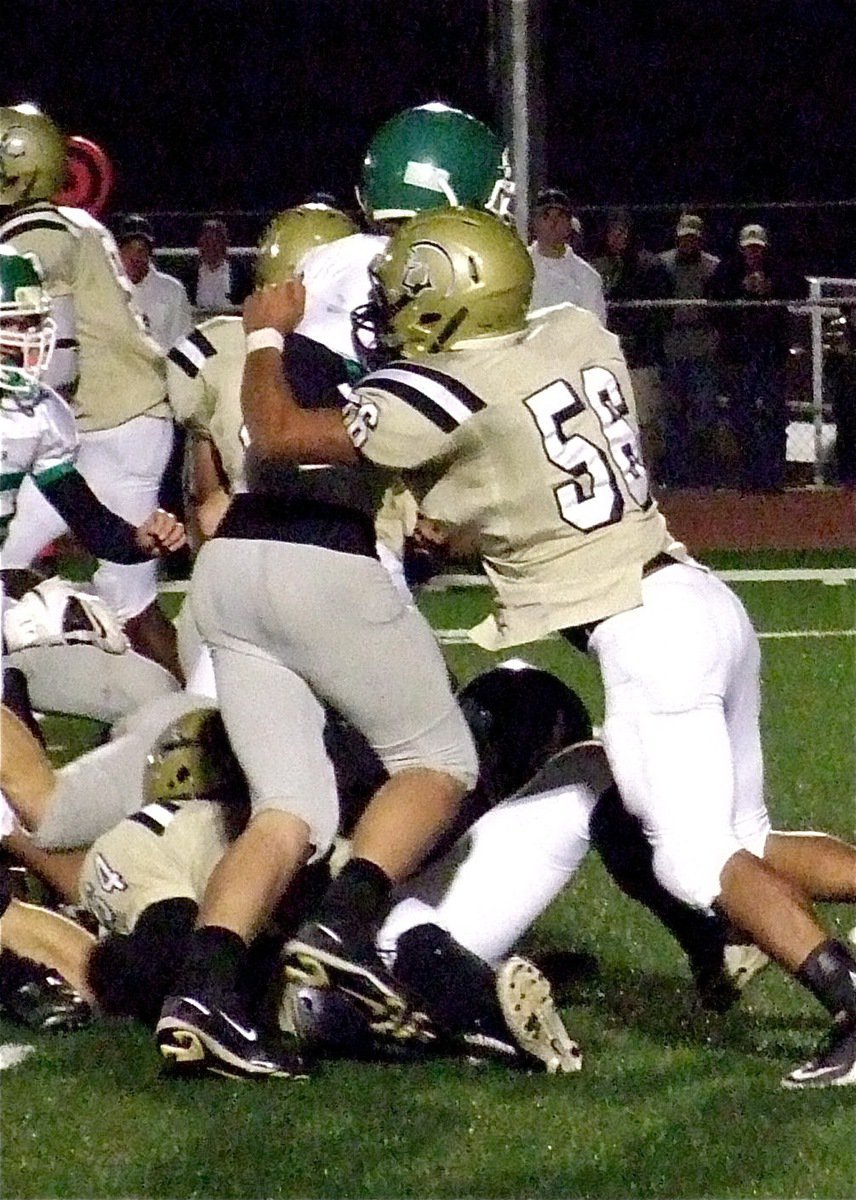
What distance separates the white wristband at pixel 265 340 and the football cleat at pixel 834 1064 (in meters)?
1.49

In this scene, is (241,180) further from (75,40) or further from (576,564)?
(576,564)

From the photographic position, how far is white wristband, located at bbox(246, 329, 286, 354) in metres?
3.88

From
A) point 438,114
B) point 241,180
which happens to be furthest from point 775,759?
point 241,180

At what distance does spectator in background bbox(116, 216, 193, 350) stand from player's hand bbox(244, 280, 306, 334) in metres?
6.28

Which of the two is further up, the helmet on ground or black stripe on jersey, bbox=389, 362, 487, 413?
black stripe on jersey, bbox=389, 362, 487, 413

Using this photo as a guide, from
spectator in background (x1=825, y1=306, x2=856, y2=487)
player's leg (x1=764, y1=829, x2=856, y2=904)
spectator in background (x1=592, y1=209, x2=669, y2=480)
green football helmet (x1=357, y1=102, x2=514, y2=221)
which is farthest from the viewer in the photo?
spectator in background (x1=825, y1=306, x2=856, y2=487)

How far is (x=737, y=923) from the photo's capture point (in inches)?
143

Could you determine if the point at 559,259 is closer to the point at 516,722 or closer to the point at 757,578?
the point at 757,578

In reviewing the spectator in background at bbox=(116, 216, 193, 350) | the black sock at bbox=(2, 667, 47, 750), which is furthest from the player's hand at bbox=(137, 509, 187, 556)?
the spectator in background at bbox=(116, 216, 193, 350)

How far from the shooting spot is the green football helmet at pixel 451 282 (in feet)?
12.4

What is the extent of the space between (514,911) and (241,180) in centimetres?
1880

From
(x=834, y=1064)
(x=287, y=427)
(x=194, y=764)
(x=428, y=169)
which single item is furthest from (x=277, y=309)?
(x=834, y=1064)

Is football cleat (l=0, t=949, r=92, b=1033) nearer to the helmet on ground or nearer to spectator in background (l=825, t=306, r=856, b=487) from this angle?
the helmet on ground

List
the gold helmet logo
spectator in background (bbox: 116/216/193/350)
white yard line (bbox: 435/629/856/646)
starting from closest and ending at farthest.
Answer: the gold helmet logo < white yard line (bbox: 435/629/856/646) < spectator in background (bbox: 116/216/193/350)
